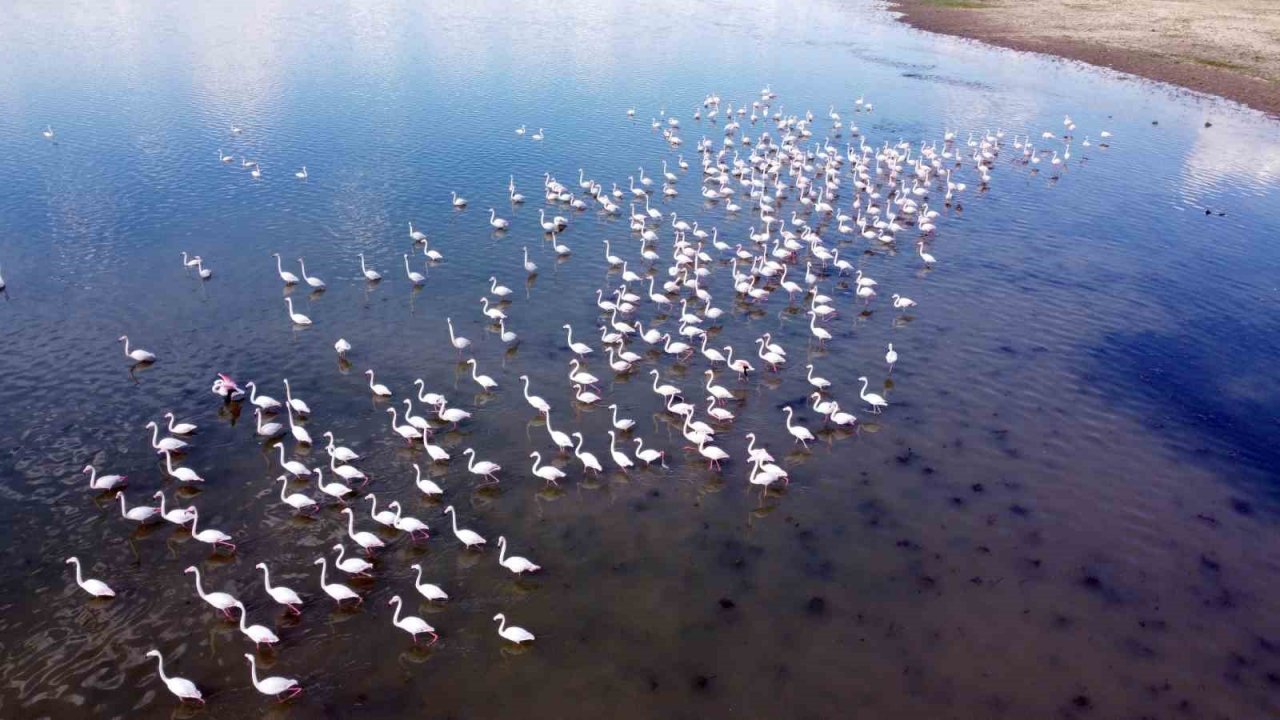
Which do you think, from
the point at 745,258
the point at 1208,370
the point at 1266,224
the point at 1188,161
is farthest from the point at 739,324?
the point at 1188,161

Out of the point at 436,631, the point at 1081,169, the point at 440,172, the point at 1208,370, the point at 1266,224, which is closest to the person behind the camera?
the point at 436,631

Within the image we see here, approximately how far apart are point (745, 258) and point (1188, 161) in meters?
33.8

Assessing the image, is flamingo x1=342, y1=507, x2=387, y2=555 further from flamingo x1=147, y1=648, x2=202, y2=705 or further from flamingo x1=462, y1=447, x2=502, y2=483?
flamingo x1=147, y1=648, x2=202, y2=705

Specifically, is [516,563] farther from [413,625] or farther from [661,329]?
[661,329]

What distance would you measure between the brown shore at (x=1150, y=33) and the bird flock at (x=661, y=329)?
2237 centimetres

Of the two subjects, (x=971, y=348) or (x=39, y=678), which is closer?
(x=39, y=678)

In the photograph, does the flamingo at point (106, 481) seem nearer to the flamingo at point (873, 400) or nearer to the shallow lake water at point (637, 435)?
the shallow lake water at point (637, 435)

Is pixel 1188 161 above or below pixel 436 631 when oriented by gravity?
above

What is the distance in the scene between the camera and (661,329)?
31.5 meters

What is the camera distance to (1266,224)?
4250 cm

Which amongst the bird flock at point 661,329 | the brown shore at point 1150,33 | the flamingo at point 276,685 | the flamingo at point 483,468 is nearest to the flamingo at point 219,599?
the bird flock at point 661,329

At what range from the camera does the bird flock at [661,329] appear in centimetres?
2070

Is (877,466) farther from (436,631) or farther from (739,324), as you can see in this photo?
(436,631)

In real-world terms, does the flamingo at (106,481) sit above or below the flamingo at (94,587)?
above
